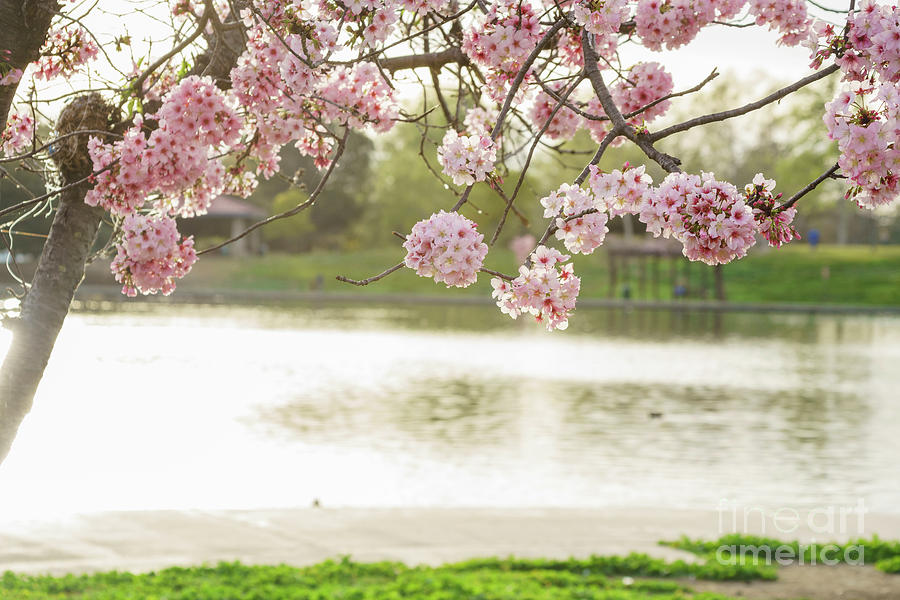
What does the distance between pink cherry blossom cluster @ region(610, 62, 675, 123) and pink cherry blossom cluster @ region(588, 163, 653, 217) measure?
5.79 ft

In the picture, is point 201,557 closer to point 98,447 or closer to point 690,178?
point 690,178

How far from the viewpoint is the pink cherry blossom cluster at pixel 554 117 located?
17.6 feet

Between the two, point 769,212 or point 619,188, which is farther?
point 619,188

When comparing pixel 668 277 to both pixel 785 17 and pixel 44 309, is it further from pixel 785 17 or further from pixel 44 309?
pixel 44 309

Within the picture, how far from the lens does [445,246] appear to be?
311 cm

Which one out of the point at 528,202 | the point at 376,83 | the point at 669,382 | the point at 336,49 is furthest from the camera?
the point at 528,202

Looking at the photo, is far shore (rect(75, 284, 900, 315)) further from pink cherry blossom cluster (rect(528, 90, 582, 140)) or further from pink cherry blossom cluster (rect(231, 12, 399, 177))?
pink cherry blossom cluster (rect(231, 12, 399, 177))

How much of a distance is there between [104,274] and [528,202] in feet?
93.9

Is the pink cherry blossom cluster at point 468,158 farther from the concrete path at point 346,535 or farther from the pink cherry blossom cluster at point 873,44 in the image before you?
the concrete path at point 346,535

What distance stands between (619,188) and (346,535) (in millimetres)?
6198

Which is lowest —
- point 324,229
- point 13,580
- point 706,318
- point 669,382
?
point 13,580

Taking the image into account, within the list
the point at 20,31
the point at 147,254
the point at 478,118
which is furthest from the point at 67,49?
the point at 478,118

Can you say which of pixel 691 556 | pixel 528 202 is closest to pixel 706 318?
pixel 528 202

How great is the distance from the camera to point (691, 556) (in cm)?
820
